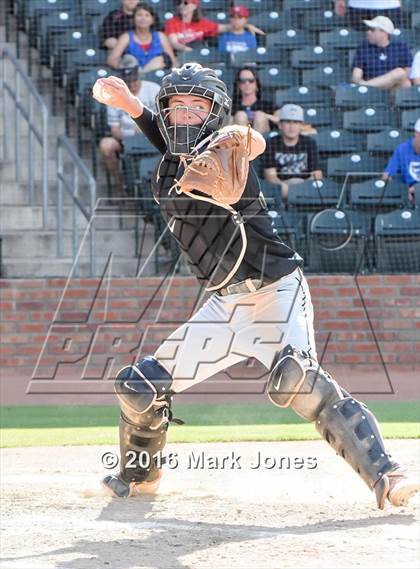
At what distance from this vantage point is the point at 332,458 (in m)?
6.60

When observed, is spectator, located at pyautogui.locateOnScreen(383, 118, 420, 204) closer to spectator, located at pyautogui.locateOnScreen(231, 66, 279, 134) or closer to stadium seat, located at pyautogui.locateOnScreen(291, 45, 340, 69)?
spectator, located at pyautogui.locateOnScreen(231, 66, 279, 134)

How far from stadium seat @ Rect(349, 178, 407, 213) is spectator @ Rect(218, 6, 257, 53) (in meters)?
2.50

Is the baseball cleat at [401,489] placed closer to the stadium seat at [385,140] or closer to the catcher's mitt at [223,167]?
the catcher's mitt at [223,167]

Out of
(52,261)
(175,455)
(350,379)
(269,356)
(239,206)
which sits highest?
(239,206)

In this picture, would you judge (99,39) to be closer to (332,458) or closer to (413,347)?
(413,347)

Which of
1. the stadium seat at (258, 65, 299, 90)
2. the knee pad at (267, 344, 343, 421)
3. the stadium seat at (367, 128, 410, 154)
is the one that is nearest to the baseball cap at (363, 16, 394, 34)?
the stadium seat at (258, 65, 299, 90)

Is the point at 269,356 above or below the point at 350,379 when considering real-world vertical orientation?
above

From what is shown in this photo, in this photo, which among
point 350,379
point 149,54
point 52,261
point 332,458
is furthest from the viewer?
Result: point 149,54

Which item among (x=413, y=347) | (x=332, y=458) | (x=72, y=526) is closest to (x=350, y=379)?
(x=413, y=347)

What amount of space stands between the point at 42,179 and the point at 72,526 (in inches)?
277

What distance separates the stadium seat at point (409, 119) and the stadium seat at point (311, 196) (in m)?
1.21

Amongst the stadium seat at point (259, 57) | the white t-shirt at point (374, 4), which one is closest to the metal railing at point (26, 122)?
the stadium seat at point (259, 57)

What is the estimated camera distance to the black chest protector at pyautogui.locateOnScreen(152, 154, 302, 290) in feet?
16.7

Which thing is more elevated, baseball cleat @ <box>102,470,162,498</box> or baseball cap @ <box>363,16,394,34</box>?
baseball cap @ <box>363,16,394,34</box>
